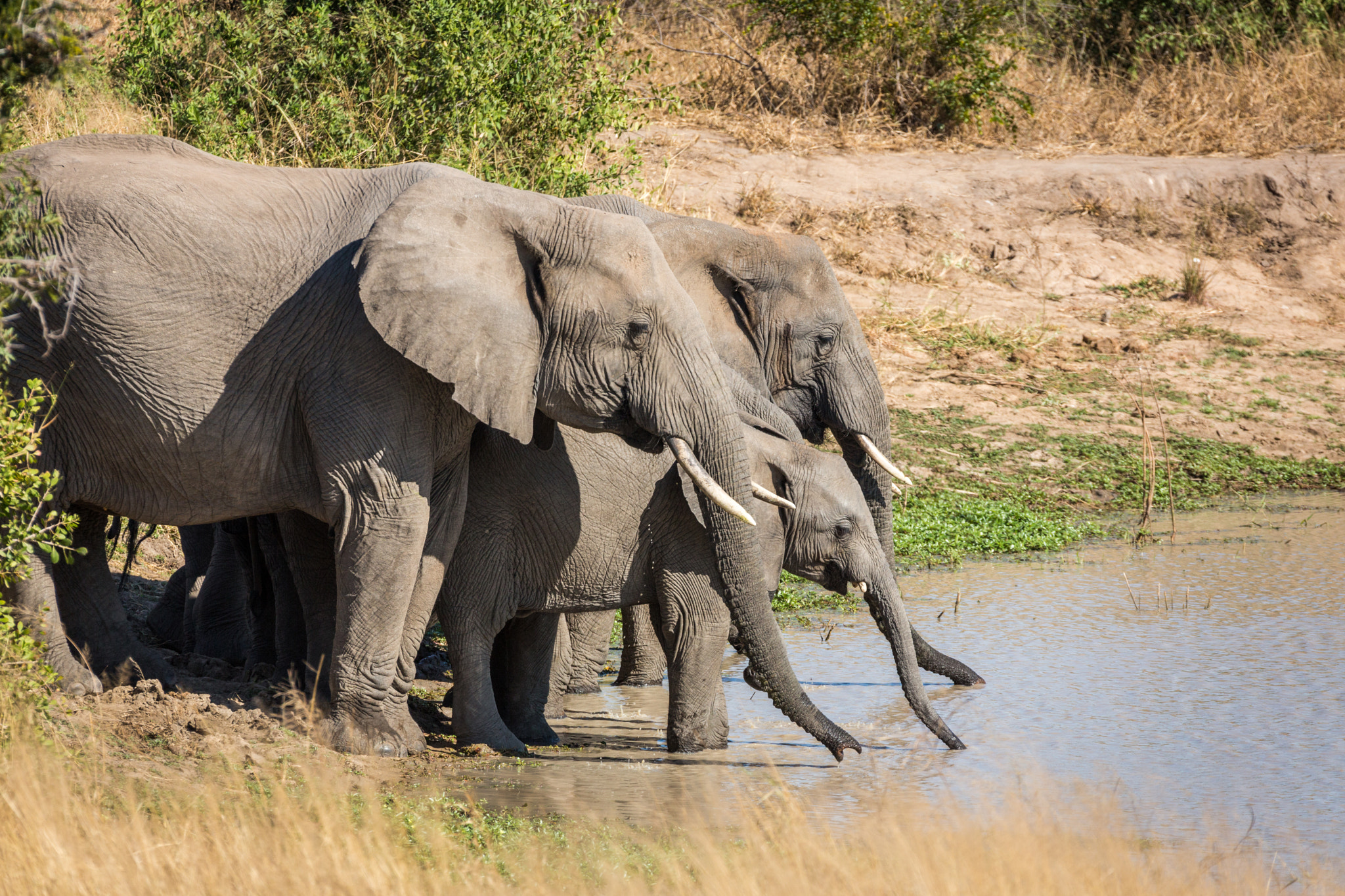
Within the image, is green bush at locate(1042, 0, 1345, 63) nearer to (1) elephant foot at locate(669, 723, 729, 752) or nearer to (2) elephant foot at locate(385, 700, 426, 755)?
(1) elephant foot at locate(669, 723, 729, 752)

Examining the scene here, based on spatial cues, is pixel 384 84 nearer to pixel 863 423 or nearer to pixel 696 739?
pixel 863 423

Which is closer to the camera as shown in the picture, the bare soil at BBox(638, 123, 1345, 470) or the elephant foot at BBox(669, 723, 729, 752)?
the elephant foot at BBox(669, 723, 729, 752)

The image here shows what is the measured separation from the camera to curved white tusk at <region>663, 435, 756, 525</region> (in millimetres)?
5809

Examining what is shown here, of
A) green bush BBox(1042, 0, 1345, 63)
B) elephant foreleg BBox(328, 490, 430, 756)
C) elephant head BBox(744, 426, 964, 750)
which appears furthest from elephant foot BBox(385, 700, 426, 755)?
green bush BBox(1042, 0, 1345, 63)

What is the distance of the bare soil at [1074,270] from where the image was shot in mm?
12492

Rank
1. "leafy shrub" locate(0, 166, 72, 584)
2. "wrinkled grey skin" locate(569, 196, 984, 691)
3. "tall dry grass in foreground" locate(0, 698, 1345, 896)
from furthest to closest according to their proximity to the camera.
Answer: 1. "wrinkled grey skin" locate(569, 196, 984, 691)
2. "leafy shrub" locate(0, 166, 72, 584)
3. "tall dry grass in foreground" locate(0, 698, 1345, 896)

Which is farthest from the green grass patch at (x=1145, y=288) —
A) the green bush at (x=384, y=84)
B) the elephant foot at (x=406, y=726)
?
the elephant foot at (x=406, y=726)

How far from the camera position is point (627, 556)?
6.54 metres

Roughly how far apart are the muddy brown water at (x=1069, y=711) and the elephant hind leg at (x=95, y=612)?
1640 millimetres

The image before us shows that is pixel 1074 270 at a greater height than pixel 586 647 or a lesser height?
greater

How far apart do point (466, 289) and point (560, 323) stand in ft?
1.26

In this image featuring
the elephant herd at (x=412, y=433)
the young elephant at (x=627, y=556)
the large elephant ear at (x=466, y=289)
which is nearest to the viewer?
the large elephant ear at (x=466, y=289)

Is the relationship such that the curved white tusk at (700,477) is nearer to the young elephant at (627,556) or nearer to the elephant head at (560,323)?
the elephant head at (560,323)

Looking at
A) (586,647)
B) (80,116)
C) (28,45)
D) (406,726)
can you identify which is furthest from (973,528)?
(28,45)
